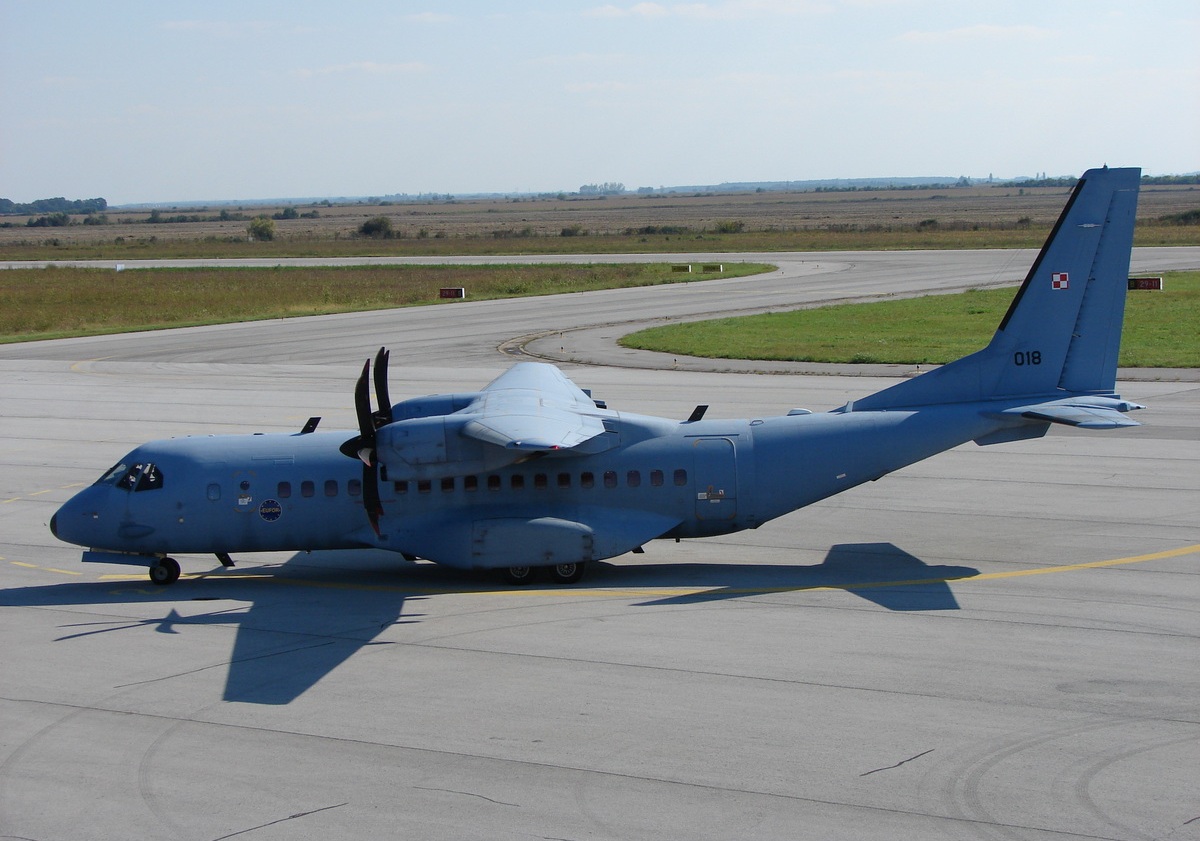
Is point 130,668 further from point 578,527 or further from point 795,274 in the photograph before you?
point 795,274

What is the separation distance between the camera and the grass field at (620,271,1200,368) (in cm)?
4725

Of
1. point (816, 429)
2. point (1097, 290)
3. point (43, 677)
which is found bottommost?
point (43, 677)

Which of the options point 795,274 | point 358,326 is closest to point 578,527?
point 358,326

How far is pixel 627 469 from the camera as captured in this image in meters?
21.4

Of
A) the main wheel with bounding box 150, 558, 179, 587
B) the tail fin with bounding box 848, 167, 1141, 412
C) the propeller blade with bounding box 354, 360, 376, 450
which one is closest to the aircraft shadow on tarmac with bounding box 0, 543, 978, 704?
the main wheel with bounding box 150, 558, 179, 587

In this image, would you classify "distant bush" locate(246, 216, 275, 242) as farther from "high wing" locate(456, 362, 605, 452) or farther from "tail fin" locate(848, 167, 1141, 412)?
"tail fin" locate(848, 167, 1141, 412)

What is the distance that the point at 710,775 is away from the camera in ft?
41.5

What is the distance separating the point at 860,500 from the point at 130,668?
1685cm

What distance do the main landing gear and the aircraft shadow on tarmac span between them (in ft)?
1.04

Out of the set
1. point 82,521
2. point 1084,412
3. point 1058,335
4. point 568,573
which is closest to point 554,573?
point 568,573

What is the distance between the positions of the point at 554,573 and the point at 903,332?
123ft

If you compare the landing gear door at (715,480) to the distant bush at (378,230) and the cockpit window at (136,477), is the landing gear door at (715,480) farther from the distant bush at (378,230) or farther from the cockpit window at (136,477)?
the distant bush at (378,230)

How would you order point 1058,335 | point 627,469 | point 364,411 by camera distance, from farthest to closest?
point 1058,335, point 627,469, point 364,411

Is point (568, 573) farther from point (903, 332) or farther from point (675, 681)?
point (903, 332)
